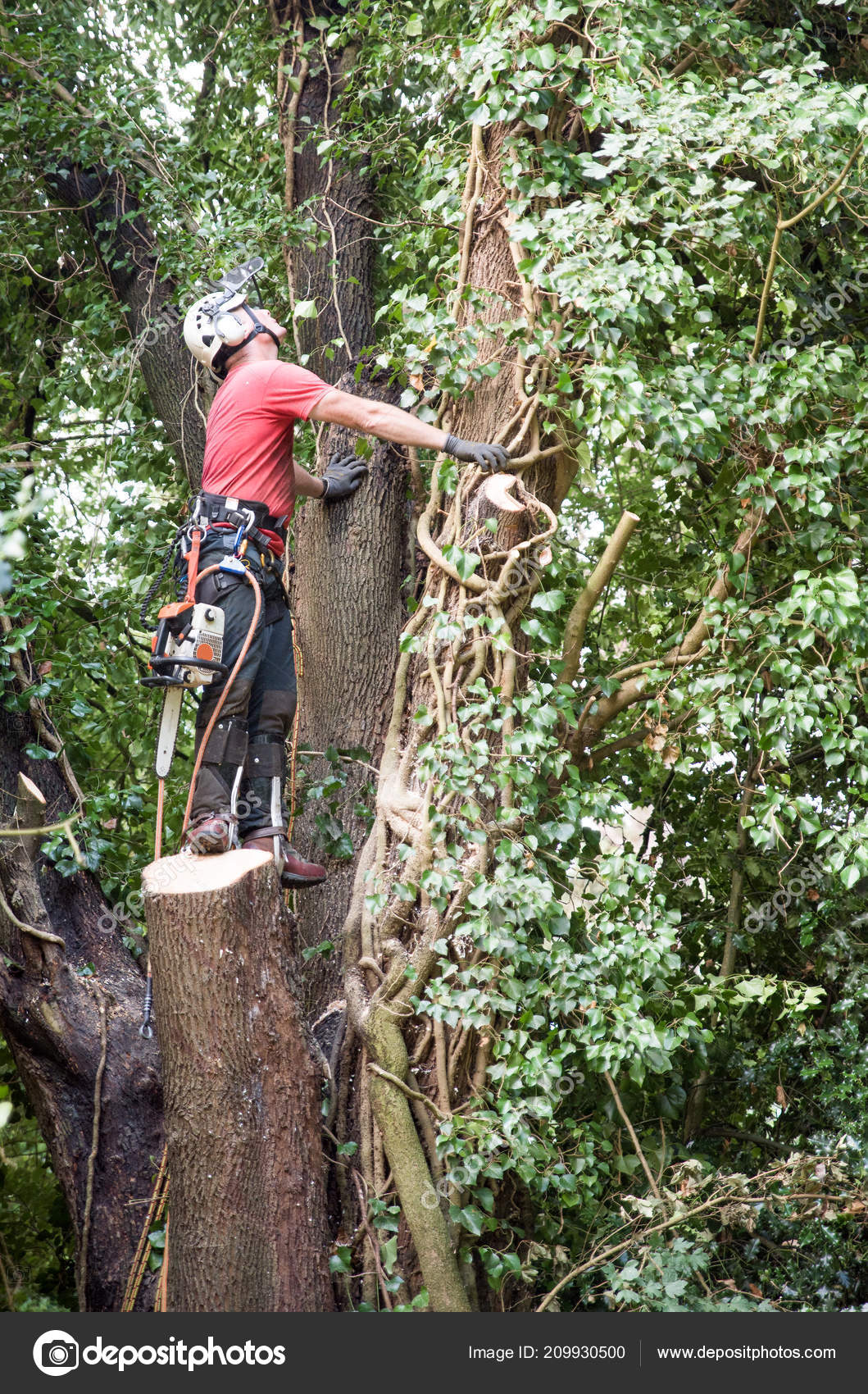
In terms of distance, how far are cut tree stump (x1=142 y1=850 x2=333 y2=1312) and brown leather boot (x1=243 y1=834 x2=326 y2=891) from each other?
0.45 m

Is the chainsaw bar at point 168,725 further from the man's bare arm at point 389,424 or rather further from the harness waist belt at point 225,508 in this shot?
the man's bare arm at point 389,424

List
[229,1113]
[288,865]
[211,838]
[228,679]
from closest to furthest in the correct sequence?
[229,1113] → [211,838] → [228,679] → [288,865]

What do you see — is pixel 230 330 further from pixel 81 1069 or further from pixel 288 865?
pixel 81 1069

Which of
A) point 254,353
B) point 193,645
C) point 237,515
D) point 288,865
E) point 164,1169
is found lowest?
point 164,1169

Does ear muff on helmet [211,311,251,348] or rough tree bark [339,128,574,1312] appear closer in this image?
rough tree bark [339,128,574,1312]

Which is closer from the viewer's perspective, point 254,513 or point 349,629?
point 254,513

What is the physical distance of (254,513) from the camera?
12.5 feet

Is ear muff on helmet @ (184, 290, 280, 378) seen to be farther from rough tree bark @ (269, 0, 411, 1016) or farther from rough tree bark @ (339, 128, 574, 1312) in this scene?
rough tree bark @ (339, 128, 574, 1312)

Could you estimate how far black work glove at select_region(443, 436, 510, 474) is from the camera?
3.52m

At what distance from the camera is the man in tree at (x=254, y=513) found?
363 centimetres

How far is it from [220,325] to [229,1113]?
7.53 ft

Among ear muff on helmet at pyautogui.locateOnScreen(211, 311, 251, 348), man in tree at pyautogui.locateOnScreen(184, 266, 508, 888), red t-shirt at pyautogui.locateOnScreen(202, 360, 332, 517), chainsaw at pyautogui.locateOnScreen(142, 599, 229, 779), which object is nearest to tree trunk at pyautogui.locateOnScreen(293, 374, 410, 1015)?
man in tree at pyautogui.locateOnScreen(184, 266, 508, 888)

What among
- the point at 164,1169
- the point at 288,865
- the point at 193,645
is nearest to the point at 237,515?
the point at 193,645

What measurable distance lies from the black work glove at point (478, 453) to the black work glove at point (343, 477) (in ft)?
2.63
